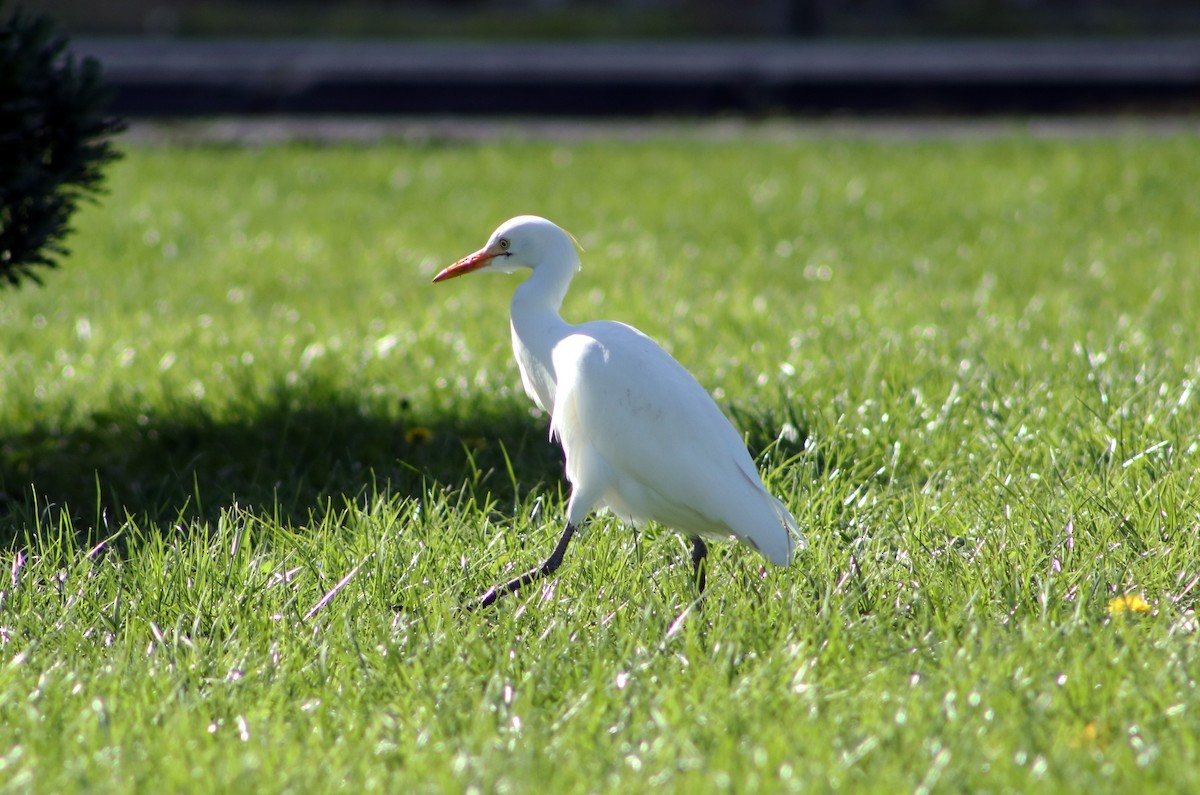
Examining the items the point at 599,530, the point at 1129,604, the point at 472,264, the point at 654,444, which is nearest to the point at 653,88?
the point at 472,264

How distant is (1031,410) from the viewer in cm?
378

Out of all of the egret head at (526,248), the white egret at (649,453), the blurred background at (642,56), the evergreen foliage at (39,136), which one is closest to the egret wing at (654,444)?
the white egret at (649,453)

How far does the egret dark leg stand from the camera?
112 inches

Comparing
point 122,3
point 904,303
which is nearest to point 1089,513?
point 904,303

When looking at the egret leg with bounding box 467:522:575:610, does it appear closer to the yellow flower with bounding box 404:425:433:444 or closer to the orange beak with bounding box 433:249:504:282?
the orange beak with bounding box 433:249:504:282

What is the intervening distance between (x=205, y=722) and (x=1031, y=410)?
2413 mm

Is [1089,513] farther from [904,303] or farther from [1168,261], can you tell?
[1168,261]

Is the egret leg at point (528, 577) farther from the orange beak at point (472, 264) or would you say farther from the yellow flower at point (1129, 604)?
the yellow flower at point (1129, 604)

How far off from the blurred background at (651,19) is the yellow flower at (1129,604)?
→ 43.3 feet

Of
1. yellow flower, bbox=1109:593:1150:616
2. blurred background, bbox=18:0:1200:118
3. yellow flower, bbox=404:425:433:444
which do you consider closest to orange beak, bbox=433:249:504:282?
yellow flower, bbox=404:425:433:444

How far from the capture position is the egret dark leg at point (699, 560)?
2.85 metres

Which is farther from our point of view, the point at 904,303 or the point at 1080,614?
the point at 904,303

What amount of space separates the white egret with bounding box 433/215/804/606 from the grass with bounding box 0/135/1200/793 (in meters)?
0.11

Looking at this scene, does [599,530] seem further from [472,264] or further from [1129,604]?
[1129,604]
